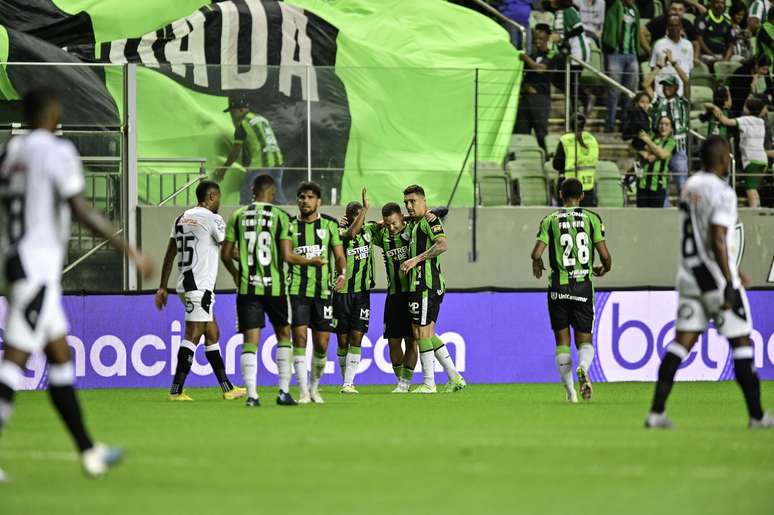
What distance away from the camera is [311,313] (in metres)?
14.0

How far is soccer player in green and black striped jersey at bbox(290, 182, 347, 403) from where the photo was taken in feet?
43.8

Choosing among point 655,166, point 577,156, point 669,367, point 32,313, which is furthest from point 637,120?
point 32,313

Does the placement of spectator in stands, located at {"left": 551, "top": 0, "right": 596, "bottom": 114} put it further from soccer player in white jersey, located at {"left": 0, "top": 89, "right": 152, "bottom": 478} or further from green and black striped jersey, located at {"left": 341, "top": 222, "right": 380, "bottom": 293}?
soccer player in white jersey, located at {"left": 0, "top": 89, "right": 152, "bottom": 478}

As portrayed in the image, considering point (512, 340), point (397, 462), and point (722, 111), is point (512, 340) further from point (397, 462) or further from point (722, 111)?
point (397, 462)

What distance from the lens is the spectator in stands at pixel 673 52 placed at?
73.9ft

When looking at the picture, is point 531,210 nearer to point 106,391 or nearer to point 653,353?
point 653,353

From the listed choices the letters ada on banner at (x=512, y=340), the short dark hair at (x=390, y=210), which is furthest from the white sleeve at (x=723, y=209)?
the letters ada on banner at (x=512, y=340)

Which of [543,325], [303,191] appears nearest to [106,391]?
[303,191]

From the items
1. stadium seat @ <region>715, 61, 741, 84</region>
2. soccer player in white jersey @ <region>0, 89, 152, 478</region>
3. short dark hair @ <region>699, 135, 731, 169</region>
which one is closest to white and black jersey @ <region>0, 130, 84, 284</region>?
soccer player in white jersey @ <region>0, 89, 152, 478</region>

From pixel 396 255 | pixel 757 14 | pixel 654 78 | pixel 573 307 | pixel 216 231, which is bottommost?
pixel 573 307

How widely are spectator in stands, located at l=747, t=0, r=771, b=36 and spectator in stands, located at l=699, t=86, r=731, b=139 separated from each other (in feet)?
12.1

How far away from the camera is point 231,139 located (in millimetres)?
19406

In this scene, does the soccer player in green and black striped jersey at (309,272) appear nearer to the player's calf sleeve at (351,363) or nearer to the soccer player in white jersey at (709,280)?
the player's calf sleeve at (351,363)

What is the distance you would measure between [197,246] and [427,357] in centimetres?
289
